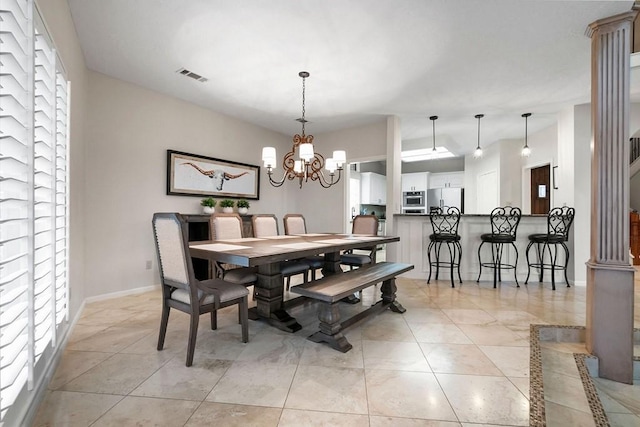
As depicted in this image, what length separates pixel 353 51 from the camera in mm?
2768

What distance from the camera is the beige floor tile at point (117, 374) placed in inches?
64.1

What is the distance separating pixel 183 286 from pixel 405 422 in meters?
1.53

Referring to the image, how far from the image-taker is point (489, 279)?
4.37 meters

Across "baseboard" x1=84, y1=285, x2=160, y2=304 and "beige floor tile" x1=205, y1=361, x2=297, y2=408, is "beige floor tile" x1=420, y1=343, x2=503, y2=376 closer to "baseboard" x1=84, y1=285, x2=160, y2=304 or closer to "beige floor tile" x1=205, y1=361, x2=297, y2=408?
"beige floor tile" x1=205, y1=361, x2=297, y2=408

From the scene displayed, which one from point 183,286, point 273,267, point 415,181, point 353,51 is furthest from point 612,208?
point 415,181

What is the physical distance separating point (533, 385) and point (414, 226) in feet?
10.1

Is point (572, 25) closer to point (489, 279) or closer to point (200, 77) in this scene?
point (489, 279)

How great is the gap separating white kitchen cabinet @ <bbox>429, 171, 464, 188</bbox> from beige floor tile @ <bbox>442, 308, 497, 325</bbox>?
224 inches

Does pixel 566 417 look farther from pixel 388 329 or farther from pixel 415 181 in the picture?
pixel 415 181

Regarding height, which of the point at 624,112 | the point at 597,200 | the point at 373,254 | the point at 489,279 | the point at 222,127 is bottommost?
the point at 489,279

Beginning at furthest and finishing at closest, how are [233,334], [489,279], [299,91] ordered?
1. [489,279]
2. [299,91]
3. [233,334]

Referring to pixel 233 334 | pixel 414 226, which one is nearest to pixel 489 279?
pixel 414 226

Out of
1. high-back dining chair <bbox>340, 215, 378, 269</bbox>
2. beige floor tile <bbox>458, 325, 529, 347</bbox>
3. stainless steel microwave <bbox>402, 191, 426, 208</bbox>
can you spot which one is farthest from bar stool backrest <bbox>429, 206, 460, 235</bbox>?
stainless steel microwave <bbox>402, 191, 426, 208</bbox>

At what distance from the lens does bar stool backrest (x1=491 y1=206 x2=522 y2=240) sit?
4.03 meters
